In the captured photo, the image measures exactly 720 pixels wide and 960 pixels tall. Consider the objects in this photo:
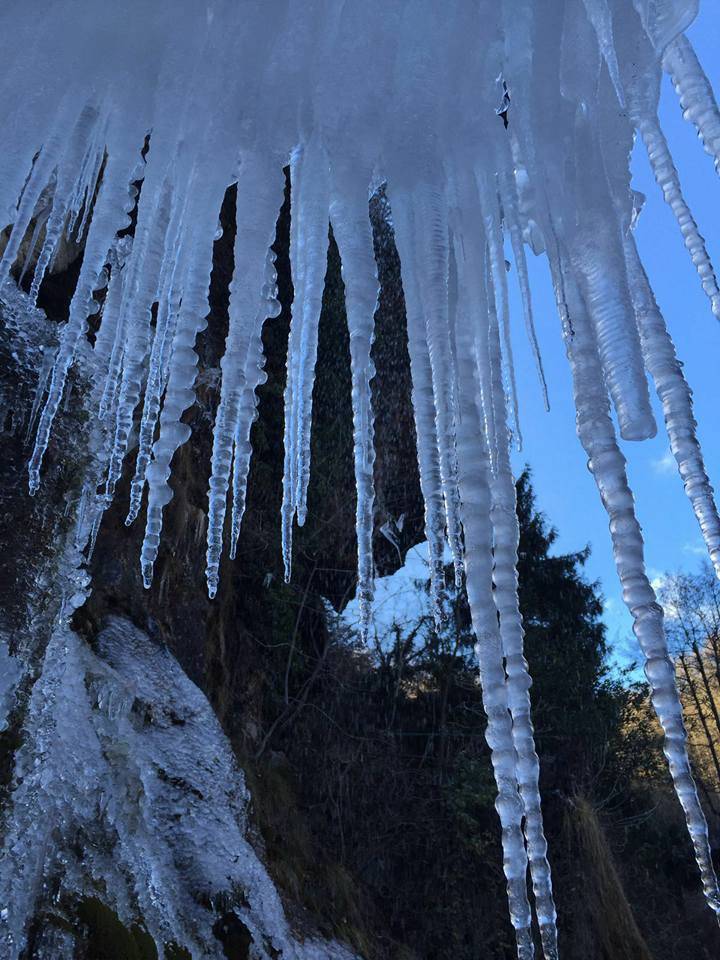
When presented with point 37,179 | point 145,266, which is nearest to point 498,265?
point 145,266

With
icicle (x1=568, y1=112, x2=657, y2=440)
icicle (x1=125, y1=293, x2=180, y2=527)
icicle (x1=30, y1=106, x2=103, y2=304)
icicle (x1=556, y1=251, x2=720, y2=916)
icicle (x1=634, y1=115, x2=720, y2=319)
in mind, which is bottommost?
icicle (x1=556, y1=251, x2=720, y2=916)

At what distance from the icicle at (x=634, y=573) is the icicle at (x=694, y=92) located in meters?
0.31

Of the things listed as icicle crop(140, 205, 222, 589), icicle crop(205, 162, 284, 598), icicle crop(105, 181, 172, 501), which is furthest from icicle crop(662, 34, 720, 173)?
icicle crop(105, 181, 172, 501)

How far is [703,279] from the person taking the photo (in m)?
1.10

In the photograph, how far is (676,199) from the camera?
3.61ft

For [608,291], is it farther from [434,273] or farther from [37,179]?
[37,179]

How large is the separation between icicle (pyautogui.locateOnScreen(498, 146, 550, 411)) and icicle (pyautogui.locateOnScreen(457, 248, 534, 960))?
0.81ft

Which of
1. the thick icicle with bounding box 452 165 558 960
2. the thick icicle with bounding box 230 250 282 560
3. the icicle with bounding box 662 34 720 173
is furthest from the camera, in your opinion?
the thick icicle with bounding box 230 250 282 560

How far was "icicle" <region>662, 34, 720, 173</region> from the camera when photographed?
97 cm

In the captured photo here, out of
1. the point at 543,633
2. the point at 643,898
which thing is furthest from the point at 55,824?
the point at 643,898

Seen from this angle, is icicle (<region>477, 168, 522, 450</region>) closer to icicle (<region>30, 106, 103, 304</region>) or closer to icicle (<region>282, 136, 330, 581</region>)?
icicle (<region>282, 136, 330, 581</region>)

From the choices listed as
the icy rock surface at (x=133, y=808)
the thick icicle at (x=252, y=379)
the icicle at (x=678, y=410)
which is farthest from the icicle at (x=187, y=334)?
the icy rock surface at (x=133, y=808)

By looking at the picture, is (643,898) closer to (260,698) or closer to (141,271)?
(260,698)

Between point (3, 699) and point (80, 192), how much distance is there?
2.01m
